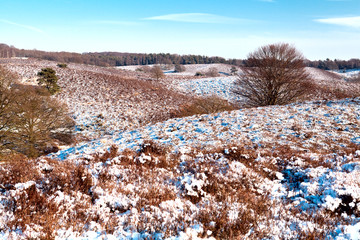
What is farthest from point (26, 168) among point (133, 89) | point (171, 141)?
point (133, 89)

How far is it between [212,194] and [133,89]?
35.6 meters

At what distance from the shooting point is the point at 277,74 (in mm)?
18031

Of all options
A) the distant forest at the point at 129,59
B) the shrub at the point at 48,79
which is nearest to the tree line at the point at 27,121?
the shrub at the point at 48,79

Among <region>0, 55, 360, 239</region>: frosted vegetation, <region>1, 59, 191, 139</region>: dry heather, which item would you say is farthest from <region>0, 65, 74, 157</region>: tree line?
<region>0, 55, 360, 239</region>: frosted vegetation

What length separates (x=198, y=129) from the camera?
13.0 metres

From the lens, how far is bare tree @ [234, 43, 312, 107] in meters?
17.6

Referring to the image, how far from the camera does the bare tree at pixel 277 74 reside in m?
17.6

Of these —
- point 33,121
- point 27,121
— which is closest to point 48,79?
point 33,121

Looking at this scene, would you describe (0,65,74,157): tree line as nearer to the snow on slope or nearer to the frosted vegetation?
the frosted vegetation

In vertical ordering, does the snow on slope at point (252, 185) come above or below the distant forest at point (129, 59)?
below

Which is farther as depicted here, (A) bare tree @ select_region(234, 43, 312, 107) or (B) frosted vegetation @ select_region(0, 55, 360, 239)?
(A) bare tree @ select_region(234, 43, 312, 107)

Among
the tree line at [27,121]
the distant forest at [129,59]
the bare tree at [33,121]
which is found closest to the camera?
the tree line at [27,121]

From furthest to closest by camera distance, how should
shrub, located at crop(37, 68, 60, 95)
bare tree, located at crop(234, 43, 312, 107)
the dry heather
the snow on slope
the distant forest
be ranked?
the distant forest
shrub, located at crop(37, 68, 60, 95)
the dry heather
bare tree, located at crop(234, 43, 312, 107)
the snow on slope

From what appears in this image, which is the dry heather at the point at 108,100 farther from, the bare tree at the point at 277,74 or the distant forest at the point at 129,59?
the distant forest at the point at 129,59
